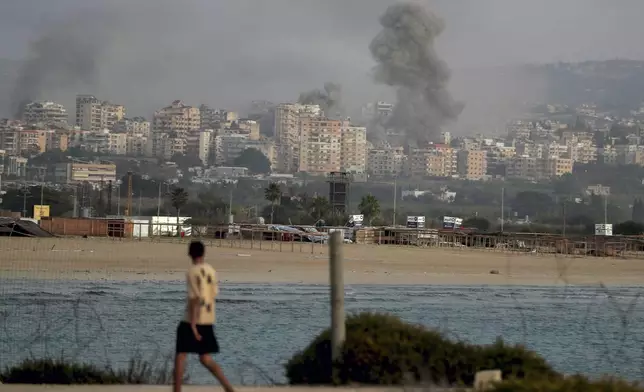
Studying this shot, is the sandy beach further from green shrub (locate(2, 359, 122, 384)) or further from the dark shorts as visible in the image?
the dark shorts

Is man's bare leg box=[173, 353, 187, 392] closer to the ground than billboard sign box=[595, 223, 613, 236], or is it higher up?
closer to the ground

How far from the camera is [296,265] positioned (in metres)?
43.3

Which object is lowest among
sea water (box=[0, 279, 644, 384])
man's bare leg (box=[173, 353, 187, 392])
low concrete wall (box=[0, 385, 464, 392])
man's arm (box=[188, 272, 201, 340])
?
sea water (box=[0, 279, 644, 384])

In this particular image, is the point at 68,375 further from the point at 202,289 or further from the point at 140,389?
the point at 202,289

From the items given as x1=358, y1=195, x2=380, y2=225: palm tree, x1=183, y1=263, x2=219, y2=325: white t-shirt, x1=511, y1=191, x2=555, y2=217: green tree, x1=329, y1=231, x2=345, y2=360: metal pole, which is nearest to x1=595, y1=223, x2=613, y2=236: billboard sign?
x1=358, y1=195, x2=380, y2=225: palm tree

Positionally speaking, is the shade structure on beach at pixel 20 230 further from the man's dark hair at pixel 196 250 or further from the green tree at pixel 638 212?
the green tree at pixel 638 212

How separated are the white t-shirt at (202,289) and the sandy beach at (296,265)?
20.4 meters

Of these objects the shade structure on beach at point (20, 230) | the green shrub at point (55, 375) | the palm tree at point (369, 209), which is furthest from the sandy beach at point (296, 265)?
the palm tree at point (369, 209)

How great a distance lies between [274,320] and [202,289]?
12.9 m

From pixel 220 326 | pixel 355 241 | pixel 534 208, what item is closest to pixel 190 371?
pixel 220 326

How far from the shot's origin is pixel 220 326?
2086 cm

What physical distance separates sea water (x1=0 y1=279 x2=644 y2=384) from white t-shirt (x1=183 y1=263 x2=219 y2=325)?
2859mm

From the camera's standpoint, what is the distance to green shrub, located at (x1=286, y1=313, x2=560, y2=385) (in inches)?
403

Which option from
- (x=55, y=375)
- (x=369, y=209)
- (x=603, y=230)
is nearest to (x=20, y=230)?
(x=603, y=230)
